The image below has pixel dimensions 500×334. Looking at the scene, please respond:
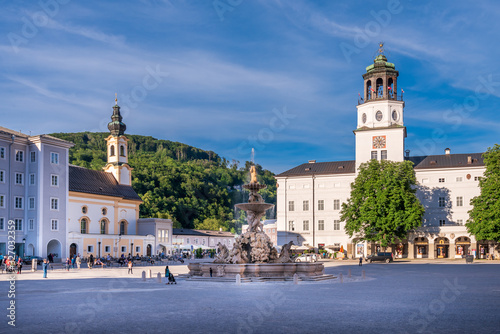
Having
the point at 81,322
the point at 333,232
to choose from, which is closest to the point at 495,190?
the point at 333,232

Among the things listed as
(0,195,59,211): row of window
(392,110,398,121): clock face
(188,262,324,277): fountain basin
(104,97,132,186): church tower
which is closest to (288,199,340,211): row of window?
(392,110,398,121): clock face

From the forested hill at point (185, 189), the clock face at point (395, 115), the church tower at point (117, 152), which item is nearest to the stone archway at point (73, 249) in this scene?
the church tower at point (117, 152)

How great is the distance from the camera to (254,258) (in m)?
31.1

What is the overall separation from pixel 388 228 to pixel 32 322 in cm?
5155

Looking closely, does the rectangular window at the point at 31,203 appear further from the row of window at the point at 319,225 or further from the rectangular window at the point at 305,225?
the rectangular window at the point at 305,225

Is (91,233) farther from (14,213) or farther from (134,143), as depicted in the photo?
(134,143)

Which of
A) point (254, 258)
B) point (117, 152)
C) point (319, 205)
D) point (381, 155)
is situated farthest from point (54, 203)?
point (381, 155)

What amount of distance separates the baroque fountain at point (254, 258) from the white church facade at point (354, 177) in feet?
112

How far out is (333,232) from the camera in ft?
241

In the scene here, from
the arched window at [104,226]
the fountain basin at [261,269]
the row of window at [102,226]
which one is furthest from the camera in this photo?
the arched window at [104,226]

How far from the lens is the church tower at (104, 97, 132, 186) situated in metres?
80.2

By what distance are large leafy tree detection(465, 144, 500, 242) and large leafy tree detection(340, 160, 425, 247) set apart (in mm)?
5575

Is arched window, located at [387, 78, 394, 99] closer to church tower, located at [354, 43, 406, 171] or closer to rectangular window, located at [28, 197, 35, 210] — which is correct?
church tower, located at [354, 43, 406, 171]

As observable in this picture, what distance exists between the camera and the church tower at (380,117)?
7138cm
